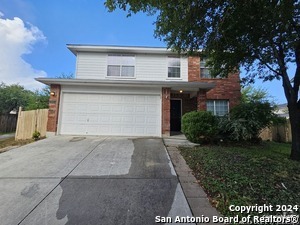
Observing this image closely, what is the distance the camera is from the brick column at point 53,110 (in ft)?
32.4

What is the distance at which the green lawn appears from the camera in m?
3.25

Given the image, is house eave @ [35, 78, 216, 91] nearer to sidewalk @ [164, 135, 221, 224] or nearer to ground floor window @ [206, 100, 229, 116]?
ground floor window @ [206, 100, 229, 116]

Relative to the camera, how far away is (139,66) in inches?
509

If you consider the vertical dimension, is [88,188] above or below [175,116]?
below

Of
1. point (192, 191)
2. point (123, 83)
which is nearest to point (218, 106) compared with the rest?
point (123, 83)

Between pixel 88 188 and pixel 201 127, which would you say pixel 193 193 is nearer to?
pixel 88 188

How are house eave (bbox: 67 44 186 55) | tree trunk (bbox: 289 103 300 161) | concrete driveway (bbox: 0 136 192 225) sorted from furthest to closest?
house eave (bbox: 67 44 186 55) → tree trunk (bbox: 289 103 300 161) → concrete driveway (bbox: 0 136 192 225)

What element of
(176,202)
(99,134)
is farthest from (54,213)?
(99,134)

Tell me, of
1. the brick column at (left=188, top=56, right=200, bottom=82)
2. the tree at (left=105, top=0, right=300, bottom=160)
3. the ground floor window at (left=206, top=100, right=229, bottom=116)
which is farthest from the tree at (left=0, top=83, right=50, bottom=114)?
the tree at (left=105, top=0, right=300, bottom=160)

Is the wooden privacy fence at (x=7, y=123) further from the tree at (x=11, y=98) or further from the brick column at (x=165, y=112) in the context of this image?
the brick column at (x=165, y=112)

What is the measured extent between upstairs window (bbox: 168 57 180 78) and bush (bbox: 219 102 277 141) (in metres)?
5.09

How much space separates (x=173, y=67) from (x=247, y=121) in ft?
20.7

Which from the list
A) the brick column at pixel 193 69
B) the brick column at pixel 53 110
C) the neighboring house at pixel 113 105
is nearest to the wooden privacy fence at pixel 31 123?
the brick column at pixel 53 110

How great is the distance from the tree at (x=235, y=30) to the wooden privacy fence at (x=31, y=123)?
796 centimetres
